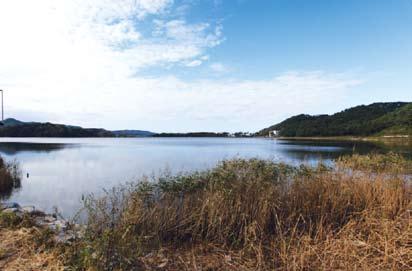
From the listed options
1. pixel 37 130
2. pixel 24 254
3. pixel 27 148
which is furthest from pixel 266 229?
pixel 37 130

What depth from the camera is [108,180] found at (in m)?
15.9

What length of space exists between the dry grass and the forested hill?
3710 inches

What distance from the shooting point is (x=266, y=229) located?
5902mm

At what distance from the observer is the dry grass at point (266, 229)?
3.83 metres

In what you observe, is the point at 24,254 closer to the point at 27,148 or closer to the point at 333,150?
the point at 333,150

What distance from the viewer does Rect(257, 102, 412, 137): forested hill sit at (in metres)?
91.9

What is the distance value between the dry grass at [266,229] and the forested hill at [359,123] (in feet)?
309

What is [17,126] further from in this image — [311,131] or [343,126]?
[343,126]

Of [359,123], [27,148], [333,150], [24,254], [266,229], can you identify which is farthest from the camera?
[359,123]

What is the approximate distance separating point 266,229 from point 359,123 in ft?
393

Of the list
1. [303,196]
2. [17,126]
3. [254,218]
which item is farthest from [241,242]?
[17,126]

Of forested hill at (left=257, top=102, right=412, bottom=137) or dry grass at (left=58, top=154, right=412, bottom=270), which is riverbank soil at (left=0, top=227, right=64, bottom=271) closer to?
dry grass at (left=58, top=154, right=412, bottom=270)

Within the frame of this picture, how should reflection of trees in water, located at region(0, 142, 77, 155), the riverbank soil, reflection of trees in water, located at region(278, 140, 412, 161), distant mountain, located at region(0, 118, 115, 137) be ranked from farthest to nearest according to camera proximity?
distant mountain, located at region(0, 118, 115, 137) → reflection of trees in water, located at region(0, 142, 77, 155) → reflection of trees in water, located at region(278, 140, 412, 161) → the riverbank soil

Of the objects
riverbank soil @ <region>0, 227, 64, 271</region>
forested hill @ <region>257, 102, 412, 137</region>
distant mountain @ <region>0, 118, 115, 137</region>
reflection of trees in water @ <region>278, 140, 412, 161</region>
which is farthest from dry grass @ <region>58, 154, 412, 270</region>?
distant mountain @ <region>0, 118, 115, 137</region>
